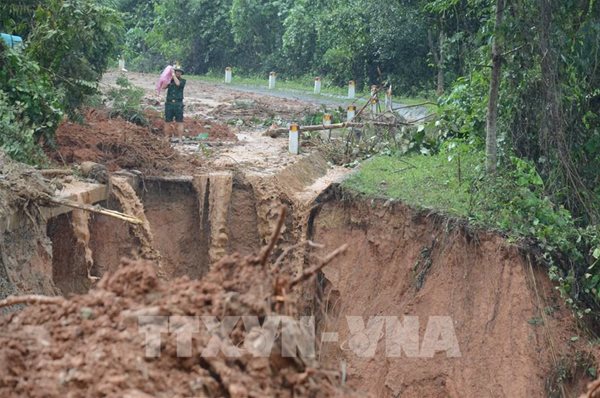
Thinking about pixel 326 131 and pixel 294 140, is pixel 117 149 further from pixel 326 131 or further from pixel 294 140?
pixel 326 131

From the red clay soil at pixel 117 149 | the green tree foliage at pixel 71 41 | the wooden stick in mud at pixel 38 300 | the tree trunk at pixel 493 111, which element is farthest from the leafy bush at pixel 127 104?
the wooden stick in mud at pixel 38 300

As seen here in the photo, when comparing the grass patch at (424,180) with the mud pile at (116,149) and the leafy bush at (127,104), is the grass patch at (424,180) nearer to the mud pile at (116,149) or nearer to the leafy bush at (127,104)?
the mud pile at (116,149)

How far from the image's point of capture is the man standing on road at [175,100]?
17019mm

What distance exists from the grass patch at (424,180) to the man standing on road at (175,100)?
3546 mm

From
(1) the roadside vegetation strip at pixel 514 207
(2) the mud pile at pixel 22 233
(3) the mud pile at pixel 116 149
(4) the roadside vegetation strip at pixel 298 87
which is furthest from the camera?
(4) the roadside vegetation strip at pixel 298 87

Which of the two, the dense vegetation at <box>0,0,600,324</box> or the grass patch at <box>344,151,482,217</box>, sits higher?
the dense vegetation at <box>0,0,600,324</box>

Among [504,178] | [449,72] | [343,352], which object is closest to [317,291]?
[343,352]

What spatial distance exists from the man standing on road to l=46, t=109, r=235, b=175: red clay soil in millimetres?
904

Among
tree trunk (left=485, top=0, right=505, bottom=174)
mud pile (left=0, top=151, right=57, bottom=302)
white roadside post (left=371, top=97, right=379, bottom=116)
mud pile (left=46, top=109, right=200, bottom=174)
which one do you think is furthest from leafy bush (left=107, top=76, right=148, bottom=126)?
tree trunk (left=485, top=0, right=505, bottom=174)

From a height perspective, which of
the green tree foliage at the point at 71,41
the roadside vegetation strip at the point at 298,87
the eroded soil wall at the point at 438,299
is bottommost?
the eroded soil wall at the point at 438,299

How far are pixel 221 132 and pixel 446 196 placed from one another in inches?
251

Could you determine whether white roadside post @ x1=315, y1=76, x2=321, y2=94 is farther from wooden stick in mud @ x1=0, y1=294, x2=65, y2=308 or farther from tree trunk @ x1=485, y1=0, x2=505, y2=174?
wooden stick in mud @ x1=0, y1=294, x2=65, y2=308

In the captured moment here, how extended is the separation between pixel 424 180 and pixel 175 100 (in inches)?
202

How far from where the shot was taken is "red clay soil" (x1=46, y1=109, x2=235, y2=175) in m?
14.7
